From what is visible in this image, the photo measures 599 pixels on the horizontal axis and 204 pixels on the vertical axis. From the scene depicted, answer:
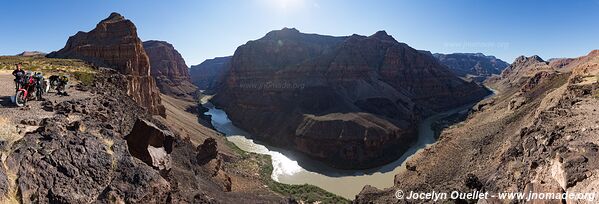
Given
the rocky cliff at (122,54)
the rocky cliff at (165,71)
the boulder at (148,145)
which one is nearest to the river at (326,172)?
the rocky cliff at (122,54)

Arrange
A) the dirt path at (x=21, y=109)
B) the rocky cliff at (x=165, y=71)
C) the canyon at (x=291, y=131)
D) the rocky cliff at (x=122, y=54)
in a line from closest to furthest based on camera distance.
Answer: the canyon at (x=291, y=131), the dirt path at (x=21, y=109), the rocky cliff at (x=122, y=54), the rocky cliff at (x=165, y=71)

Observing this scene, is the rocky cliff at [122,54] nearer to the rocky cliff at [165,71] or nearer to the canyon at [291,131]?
the canyon at [291,131]

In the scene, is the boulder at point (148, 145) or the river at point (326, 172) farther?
the river at point (326, 172)

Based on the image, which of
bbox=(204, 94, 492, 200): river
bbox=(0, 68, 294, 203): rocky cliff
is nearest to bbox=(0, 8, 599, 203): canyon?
bbox=(0, 68, 294, 203): rocky cliff

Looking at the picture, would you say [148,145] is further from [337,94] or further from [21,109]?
[337,94]

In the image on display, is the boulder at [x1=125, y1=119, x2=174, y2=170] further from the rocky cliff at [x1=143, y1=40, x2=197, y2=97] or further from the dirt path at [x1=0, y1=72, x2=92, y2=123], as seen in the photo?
the rocky cliff at [x1=143, y1=40, x2=197, y2=97]

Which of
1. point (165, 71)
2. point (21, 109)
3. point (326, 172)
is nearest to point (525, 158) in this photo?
point (21, 109)
